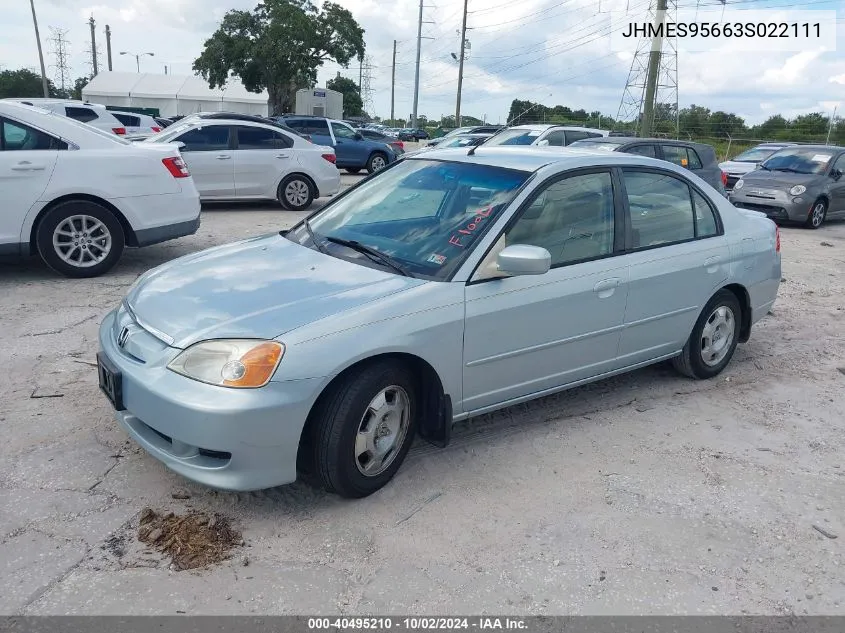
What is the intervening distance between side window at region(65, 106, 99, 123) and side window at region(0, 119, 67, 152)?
1050 cm

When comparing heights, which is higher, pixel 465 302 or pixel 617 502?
pixel 465 302

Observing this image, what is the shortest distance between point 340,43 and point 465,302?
1837 inches

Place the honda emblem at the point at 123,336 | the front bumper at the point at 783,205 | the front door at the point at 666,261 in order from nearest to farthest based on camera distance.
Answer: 1. the honda emblem at the point at 123,336
2. the front door at the point at 666,261
3. the front bumper at the point at 783,205

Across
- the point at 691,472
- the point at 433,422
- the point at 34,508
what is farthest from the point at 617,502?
the point at 34,508

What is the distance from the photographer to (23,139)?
6.70 m

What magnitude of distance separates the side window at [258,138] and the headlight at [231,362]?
9589 mm

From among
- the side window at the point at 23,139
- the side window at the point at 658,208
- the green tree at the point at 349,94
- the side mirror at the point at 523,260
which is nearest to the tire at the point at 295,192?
the side window at the point at 23,139

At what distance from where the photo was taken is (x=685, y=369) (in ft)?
16.7

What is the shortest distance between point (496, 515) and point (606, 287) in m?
1.53

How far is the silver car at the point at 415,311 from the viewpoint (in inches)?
120

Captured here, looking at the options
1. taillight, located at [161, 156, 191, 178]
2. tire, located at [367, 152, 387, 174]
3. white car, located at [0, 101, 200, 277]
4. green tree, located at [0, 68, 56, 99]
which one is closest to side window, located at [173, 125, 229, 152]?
taillight, located at [161, 156, 191, 178]

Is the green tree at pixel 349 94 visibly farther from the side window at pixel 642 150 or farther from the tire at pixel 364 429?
the tire at pixel 364 429

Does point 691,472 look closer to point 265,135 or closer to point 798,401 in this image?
point 798,401

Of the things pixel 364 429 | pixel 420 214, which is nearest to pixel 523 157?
pixel 420 214
